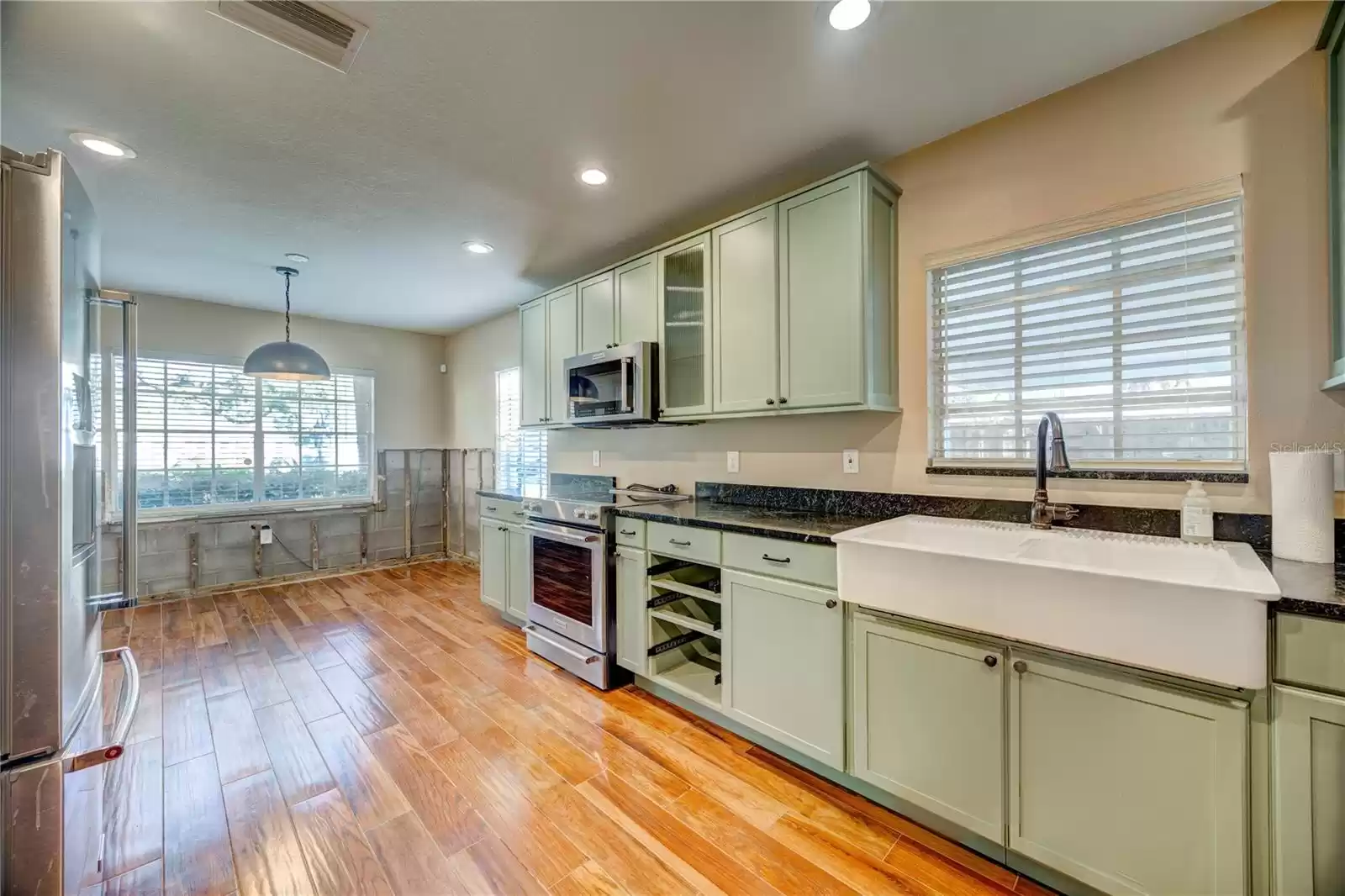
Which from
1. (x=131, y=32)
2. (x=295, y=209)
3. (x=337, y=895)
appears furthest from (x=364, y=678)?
(x=131, y=32)

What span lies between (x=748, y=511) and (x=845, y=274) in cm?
115

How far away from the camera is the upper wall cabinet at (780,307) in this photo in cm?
215

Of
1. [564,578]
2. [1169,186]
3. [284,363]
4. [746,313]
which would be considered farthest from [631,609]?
[284,363]

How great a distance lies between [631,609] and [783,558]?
968 mm

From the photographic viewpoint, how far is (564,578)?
9.86ft

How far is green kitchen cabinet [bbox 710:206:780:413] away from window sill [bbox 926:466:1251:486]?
2.66ft

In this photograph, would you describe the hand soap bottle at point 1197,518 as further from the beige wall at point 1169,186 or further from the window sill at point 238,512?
the window sill at point 238,512

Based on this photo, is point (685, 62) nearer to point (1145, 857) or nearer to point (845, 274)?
point (845, 274)

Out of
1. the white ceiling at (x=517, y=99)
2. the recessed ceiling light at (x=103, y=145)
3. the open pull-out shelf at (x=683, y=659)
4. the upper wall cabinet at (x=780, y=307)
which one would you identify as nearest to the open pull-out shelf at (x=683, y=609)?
the open pull-out shelf at (x=683, y=659)

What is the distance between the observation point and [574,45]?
1.65 m

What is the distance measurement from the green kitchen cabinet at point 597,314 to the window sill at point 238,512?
11.0 feet

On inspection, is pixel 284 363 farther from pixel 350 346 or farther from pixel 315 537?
pixel 315 537

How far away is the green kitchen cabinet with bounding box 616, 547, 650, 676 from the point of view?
2631 millimetres

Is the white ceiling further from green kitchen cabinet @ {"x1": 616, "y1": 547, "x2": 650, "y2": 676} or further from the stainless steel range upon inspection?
green kitchen cabinet @ {"x1": 616, "y1": 547, "x2": 650, "y2": 676}
